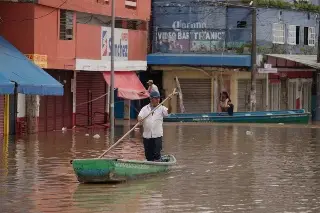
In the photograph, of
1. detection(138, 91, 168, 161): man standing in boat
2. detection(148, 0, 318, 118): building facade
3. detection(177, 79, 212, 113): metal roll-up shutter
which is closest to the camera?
detection(138, 91, 168, 161): man standing in boat

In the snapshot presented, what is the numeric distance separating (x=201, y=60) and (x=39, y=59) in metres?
16.5

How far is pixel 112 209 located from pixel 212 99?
120 feet

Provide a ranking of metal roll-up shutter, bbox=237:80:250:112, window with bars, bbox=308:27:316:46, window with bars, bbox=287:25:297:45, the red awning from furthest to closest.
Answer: window with bars, bbox=308:27:316:46, window with bars, bbox=287:25:297:45, metal roll-up shutter, bbox=237:80:250:112, the red awning

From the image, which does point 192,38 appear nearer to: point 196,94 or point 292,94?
point 196,94

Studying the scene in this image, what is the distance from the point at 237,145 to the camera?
30531mm

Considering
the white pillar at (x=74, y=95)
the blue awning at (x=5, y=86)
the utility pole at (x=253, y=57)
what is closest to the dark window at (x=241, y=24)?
the utility pole at (x=253, y=57)

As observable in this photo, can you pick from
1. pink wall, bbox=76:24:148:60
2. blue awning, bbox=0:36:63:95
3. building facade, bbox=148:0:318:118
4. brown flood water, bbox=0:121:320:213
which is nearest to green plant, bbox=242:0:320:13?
building facade, bbox=148:0:318:118

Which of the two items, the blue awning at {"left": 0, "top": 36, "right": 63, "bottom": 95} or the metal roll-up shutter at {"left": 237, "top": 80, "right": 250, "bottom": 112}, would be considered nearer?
the blue awning at {"left": 0, "top": 36, "right": 63, "bottom": 95}

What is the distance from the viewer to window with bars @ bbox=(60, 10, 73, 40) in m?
37.9

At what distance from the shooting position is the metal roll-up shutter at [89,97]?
4175 centimetres

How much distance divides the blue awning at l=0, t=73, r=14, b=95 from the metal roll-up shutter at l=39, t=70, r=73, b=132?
704cm

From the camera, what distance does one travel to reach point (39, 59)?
115ft

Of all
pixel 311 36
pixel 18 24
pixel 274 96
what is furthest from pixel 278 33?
pixel 18 24

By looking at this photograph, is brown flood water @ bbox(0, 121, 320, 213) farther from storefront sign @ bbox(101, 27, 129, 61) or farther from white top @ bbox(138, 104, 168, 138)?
storefront sign @ bbox(101, 27, 129, 61)
